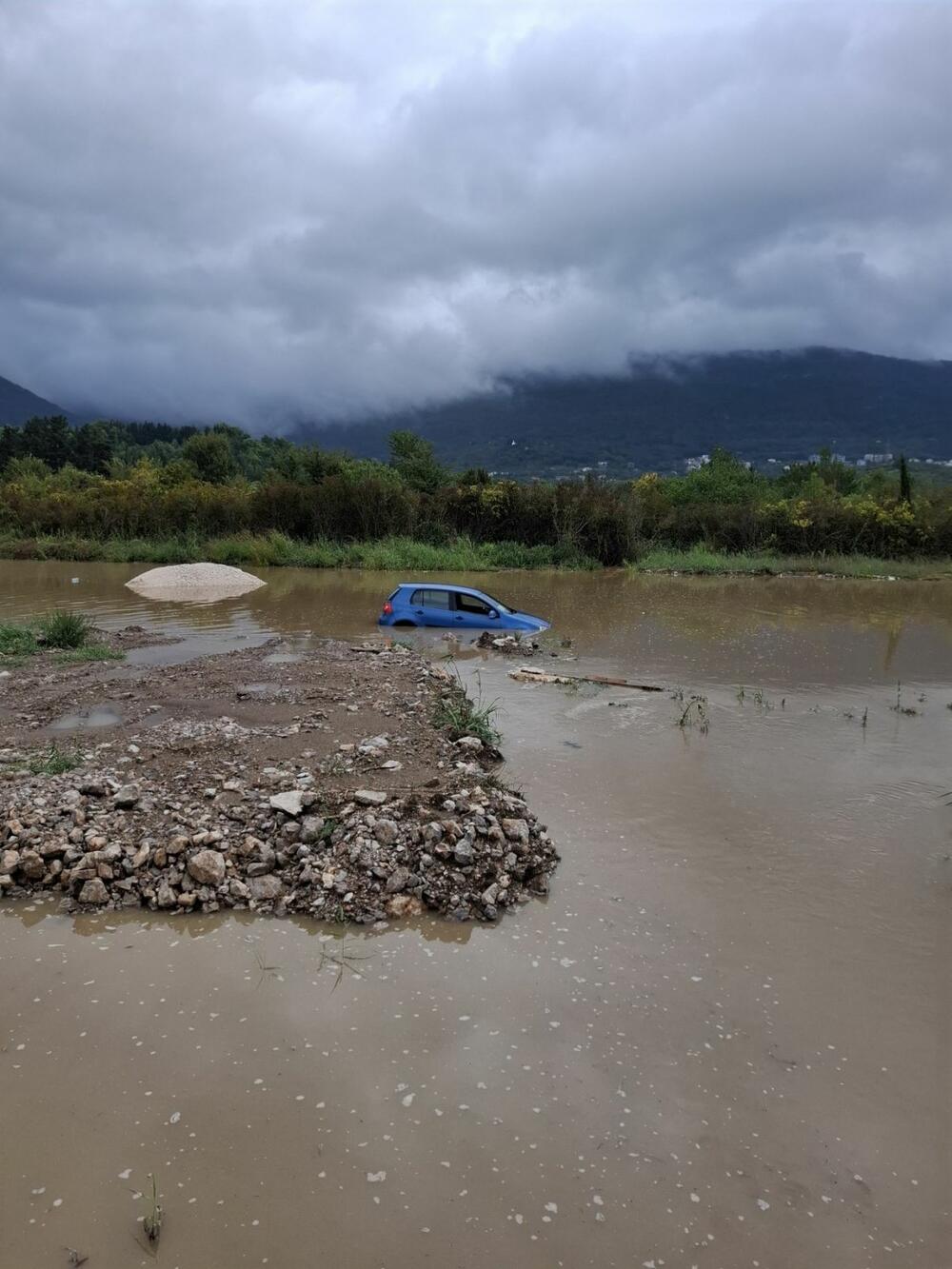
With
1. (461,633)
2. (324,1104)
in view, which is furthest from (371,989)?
(461,633)

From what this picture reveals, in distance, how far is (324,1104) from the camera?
149 inches

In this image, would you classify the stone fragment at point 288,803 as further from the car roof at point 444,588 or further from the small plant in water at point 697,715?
the car roof at point 444,588

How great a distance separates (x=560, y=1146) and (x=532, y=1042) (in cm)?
70

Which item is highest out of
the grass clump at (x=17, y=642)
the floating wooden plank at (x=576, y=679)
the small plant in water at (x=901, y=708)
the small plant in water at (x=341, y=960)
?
the grass clump at (x=17, y=642)

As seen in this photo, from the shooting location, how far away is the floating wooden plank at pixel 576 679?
12.8m

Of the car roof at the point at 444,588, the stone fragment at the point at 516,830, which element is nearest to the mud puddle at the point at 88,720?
the stone fragment at the point at 516,830

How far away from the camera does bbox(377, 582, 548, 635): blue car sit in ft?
56.2

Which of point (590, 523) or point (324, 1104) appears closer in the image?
point (324, 1104)

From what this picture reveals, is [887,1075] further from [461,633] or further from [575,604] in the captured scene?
[575,604]

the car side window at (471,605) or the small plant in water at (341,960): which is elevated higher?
the car side window at (471,605)

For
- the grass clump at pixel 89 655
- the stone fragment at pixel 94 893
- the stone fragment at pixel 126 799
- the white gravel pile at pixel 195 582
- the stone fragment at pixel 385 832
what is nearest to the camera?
the stone fragment at pixel 94 893

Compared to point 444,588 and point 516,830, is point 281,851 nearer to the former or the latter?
point 516,830

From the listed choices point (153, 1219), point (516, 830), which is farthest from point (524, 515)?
point (153, 1219)

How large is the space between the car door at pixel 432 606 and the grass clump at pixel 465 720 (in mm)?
6307
